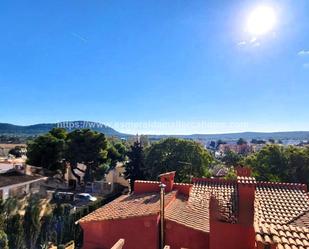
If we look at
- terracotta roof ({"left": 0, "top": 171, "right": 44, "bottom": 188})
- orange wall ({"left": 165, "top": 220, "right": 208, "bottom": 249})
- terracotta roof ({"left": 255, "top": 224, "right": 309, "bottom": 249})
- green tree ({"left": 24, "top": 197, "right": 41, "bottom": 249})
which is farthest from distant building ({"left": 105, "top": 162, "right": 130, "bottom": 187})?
terracotta roof ({"left": 255, "top": 224, "right": 309, "bottom": 249})

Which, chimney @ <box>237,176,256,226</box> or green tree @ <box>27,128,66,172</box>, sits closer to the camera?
chimney @ <box>237,176,256,226</box>

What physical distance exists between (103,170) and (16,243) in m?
17.2

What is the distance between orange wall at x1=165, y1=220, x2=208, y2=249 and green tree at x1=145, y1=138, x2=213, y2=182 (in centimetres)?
1704

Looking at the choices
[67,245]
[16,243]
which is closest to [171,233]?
[67,245]

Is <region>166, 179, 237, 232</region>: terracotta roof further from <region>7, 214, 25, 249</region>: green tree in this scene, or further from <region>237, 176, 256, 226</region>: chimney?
<region>7, 214, 25, 249</region>: green tree

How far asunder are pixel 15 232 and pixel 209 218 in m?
14.3

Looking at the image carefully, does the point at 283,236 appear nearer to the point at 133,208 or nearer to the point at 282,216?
the point at 282,216

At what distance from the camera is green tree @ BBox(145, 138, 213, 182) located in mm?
27812

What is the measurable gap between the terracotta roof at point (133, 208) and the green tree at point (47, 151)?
20.1m

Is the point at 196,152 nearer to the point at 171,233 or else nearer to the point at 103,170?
the point at 103,170

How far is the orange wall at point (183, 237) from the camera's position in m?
9.63

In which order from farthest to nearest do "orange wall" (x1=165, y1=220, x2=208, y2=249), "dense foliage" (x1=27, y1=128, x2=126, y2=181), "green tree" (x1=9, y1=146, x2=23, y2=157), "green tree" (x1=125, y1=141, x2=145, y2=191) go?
1. "green tree" (x1=9, y1=146, x2=23, y2=157)
2. "dense foliage" (x1=27, y1=128, x2=126, y2=181)
3. "green tree" (x1=125, y1=141, x2=145, y2=191)
4. "orange wall" (x1=165, y1=220, x2=208, y2=249)

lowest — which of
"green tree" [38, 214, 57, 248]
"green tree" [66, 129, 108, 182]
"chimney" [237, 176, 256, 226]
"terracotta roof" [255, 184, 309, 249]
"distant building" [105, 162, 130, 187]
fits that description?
"green tree" [38, 214, 57, 248]

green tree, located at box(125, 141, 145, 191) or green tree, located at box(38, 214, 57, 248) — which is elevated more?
green tree, located at box(125, 141, 145, 191)
